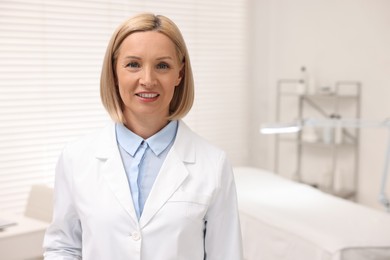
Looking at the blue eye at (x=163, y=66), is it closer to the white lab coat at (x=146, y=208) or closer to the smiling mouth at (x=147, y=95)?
the smiling mouth at (x=147, y=95)

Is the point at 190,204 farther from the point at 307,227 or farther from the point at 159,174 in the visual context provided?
the point at 307,227

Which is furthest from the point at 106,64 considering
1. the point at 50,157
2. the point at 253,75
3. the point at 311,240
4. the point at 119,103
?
the point at 253,75

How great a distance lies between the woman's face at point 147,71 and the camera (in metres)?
1.04

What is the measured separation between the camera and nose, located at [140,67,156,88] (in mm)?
1035

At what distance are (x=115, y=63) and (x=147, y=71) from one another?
0.10 meters

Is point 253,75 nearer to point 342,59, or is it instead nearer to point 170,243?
point 342,59

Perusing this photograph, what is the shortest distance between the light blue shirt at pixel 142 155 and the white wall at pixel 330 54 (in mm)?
2355

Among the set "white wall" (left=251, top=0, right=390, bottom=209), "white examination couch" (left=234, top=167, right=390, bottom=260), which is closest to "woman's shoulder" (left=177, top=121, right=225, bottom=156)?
"white examination couch" (left=234, top=167, right=390, bottom=260)

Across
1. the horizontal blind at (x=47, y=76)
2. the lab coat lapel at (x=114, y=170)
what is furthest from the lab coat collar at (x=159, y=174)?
the horizontal blind at (x=47, y=76)

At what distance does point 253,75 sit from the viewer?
3.97m

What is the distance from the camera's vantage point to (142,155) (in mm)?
1110

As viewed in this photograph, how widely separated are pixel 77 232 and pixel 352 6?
2.74 meters

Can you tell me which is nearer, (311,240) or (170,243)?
(170,243)

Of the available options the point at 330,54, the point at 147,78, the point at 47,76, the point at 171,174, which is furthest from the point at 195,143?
the point at 330,54
